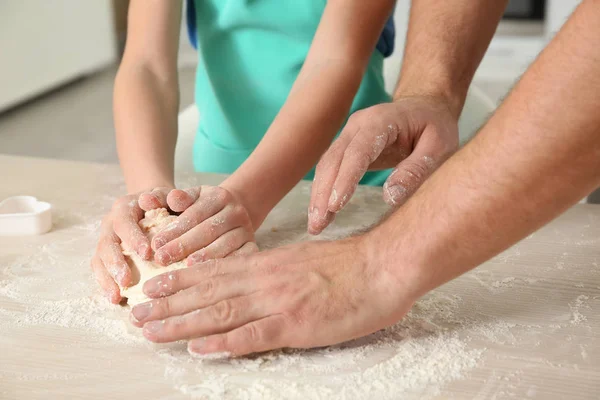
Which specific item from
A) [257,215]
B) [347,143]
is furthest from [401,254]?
[257,215]

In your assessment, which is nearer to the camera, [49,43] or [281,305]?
[281,305]

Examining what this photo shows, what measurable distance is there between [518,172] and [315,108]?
0.59 metres

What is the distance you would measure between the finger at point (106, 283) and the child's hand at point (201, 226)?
0.23 feet

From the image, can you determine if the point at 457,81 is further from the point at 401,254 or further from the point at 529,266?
the point at 401,254

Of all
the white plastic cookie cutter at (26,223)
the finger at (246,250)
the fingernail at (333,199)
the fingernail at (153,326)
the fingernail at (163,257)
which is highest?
the fingernail at (333,199)

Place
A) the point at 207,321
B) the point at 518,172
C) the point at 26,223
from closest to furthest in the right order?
1. the point at 518,172
2. the point at 207,321
3. the point at 26,223

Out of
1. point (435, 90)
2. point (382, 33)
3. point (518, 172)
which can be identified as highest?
point (382, 33)

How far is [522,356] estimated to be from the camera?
0.83 metres

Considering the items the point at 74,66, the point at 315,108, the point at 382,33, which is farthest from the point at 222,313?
the point at 74,66

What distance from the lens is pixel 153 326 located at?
2.75ft

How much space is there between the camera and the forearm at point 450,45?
1313mm

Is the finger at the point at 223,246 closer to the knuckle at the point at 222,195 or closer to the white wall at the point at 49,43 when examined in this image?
the knuckle at the point at 222,195

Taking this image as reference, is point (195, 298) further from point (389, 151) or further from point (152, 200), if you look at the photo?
point (389, 151)

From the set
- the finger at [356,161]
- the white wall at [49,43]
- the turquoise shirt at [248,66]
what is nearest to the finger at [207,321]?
the finger at [356,161]
